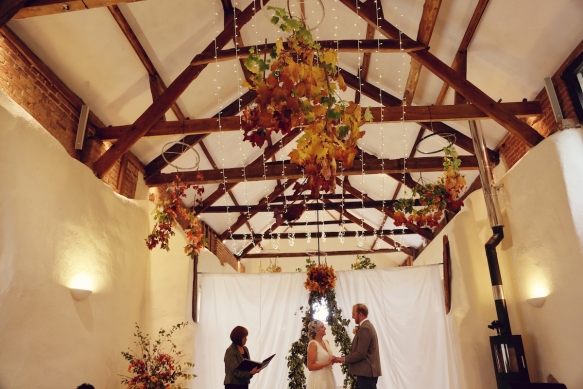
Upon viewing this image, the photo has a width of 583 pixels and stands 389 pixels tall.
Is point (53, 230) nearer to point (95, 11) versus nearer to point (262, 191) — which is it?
point (95, 11)

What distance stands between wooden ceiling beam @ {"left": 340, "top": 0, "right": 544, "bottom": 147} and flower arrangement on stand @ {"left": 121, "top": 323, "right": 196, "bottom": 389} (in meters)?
4.75

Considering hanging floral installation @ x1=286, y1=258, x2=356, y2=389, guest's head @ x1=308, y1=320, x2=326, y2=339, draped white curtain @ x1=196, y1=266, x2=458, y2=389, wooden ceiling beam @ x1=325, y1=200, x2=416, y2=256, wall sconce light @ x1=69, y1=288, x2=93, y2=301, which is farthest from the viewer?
wooden ceiling beam @ x1=325, y1=200, x2=416, y2=256

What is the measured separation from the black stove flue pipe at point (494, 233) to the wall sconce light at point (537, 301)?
0.30 meters

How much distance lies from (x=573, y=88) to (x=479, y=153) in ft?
4.20

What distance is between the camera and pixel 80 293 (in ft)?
14.1

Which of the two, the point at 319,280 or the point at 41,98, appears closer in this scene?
the point at 41,98

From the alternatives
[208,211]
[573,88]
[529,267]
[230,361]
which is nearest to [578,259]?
[529,267]

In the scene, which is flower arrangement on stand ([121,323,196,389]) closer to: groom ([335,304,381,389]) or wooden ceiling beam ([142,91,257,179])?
groom ([335,304,381,389])

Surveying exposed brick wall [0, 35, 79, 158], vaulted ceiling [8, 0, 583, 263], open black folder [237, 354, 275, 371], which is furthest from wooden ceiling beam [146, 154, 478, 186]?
open black folder [237, 354, 275, 371]

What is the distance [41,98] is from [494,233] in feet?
18.1

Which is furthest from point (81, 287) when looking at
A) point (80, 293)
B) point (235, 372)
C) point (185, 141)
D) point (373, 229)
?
point (373, 229)

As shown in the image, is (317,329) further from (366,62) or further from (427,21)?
(366,62)

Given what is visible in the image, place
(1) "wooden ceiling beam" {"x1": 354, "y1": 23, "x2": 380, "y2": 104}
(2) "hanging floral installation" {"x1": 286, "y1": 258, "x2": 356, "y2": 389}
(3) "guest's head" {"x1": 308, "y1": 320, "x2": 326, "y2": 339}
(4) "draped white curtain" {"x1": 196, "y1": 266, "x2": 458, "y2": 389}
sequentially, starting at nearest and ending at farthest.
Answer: (3) "guest's head" {"x1": 308, "y1": 320, "x2": 326, "y2": 339} < (1) "wooden ceiling beam" {"x1": 354, "y1": 23, "x2": 380, "y2": 104} < (2) "hanging floral installation" {"x1": 286, "y1": 258, "x2": 356, "y2": 389} < (4) "draped white curtain" {"x1": 196, "y1": 266, "x2": 458, "y2": 389}

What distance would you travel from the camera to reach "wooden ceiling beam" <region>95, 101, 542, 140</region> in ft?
17.0
